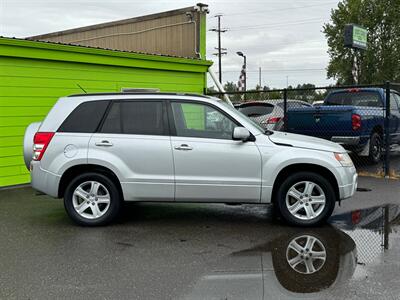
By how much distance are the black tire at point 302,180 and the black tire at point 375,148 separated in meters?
5.42

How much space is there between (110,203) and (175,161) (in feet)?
3.40

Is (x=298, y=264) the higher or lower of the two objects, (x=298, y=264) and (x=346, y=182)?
the lower

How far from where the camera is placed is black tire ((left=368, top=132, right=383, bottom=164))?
1119cm

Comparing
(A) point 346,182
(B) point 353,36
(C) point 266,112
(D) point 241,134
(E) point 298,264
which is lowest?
(E) point 298,264

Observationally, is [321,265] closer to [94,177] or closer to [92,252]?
[92,252]

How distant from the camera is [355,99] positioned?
12.3m

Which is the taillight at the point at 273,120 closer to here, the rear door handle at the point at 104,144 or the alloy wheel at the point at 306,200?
the alloy wheel at the point at 306,200

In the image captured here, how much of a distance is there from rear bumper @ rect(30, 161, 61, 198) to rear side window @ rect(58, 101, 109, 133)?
59 centimetres

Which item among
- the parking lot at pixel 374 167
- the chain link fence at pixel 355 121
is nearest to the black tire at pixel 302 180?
the chain link fence at pixel 355 121

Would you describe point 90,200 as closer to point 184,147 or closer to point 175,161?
point 175,161

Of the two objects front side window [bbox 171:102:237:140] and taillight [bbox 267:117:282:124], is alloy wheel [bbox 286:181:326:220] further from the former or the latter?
taillight [bbox 267:117:282:124]

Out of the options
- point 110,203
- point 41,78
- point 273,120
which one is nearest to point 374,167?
point 273,120

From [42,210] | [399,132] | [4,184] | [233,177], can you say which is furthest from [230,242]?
[399,132]

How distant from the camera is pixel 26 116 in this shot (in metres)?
9.49
